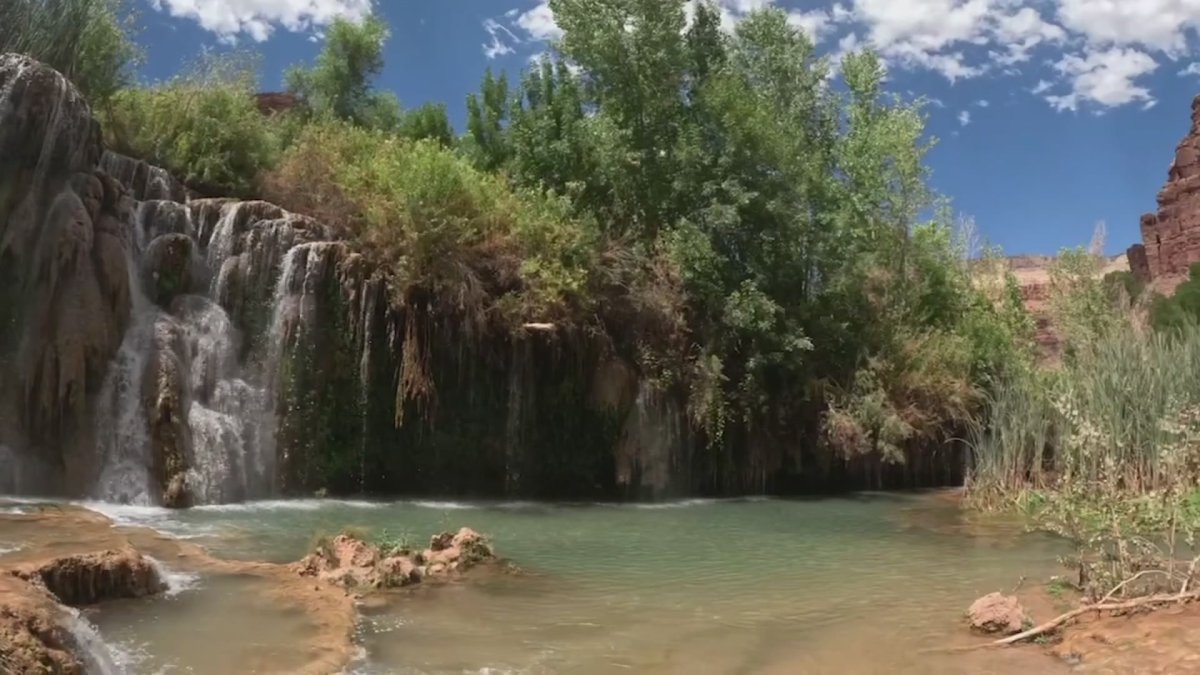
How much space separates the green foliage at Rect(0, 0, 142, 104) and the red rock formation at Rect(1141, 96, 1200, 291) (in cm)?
5681

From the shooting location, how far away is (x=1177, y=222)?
5953cm

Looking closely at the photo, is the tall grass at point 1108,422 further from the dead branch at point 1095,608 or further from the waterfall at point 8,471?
the waterfall at point 8,471

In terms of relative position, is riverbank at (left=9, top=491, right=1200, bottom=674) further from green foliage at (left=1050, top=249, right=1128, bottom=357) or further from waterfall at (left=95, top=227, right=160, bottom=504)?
green foliage at (left=1050, top=249, right=1128, bottom=357)

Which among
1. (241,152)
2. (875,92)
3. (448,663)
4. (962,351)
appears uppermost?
(875,92)

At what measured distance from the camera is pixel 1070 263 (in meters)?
41.7

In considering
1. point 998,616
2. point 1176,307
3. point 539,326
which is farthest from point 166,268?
point 1176,307

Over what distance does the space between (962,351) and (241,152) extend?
17344mm

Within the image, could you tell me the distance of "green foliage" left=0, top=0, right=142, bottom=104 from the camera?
1927 cm

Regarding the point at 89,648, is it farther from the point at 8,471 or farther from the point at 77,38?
the point at 77,38

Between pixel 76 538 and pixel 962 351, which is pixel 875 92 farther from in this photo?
pixel 76 538

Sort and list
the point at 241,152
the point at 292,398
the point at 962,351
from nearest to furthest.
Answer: the point at 292,398 < the point at 241,152 < the point at 962,351

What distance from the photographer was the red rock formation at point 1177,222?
5806 cm

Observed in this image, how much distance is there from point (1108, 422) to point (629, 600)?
9.01m

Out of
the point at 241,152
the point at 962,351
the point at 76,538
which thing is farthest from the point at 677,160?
the point at 76,538
